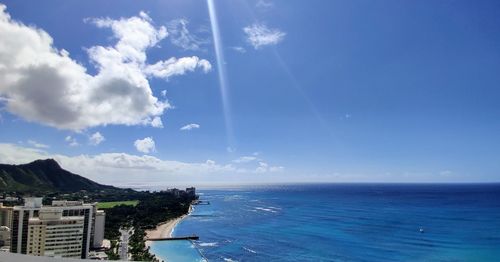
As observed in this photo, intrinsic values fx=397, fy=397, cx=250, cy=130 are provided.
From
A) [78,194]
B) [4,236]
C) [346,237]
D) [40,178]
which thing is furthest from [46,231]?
[40,178]

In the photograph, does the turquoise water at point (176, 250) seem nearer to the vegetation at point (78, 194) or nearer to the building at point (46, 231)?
the vegetation at point (78, 194)

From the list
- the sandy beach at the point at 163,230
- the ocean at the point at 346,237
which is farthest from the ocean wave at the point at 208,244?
the sandy beach at the point at 163,230

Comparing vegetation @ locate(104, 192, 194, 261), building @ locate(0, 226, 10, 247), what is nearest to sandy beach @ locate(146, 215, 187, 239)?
vegetation @ locate(104, 192, 194, 261)

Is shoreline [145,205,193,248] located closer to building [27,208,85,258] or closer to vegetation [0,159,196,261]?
vegetation [0,159,196,261]

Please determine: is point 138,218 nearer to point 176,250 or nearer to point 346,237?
point 176,250

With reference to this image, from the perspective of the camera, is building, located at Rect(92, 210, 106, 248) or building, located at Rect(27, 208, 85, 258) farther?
building, located at Rect(92, 210, 106, 248)

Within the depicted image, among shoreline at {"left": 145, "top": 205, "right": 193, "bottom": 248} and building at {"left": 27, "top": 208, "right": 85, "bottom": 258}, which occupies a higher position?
building at {"left": 27, "top": 208, "right": 85, "bottom": 258}

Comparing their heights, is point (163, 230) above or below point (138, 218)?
below
